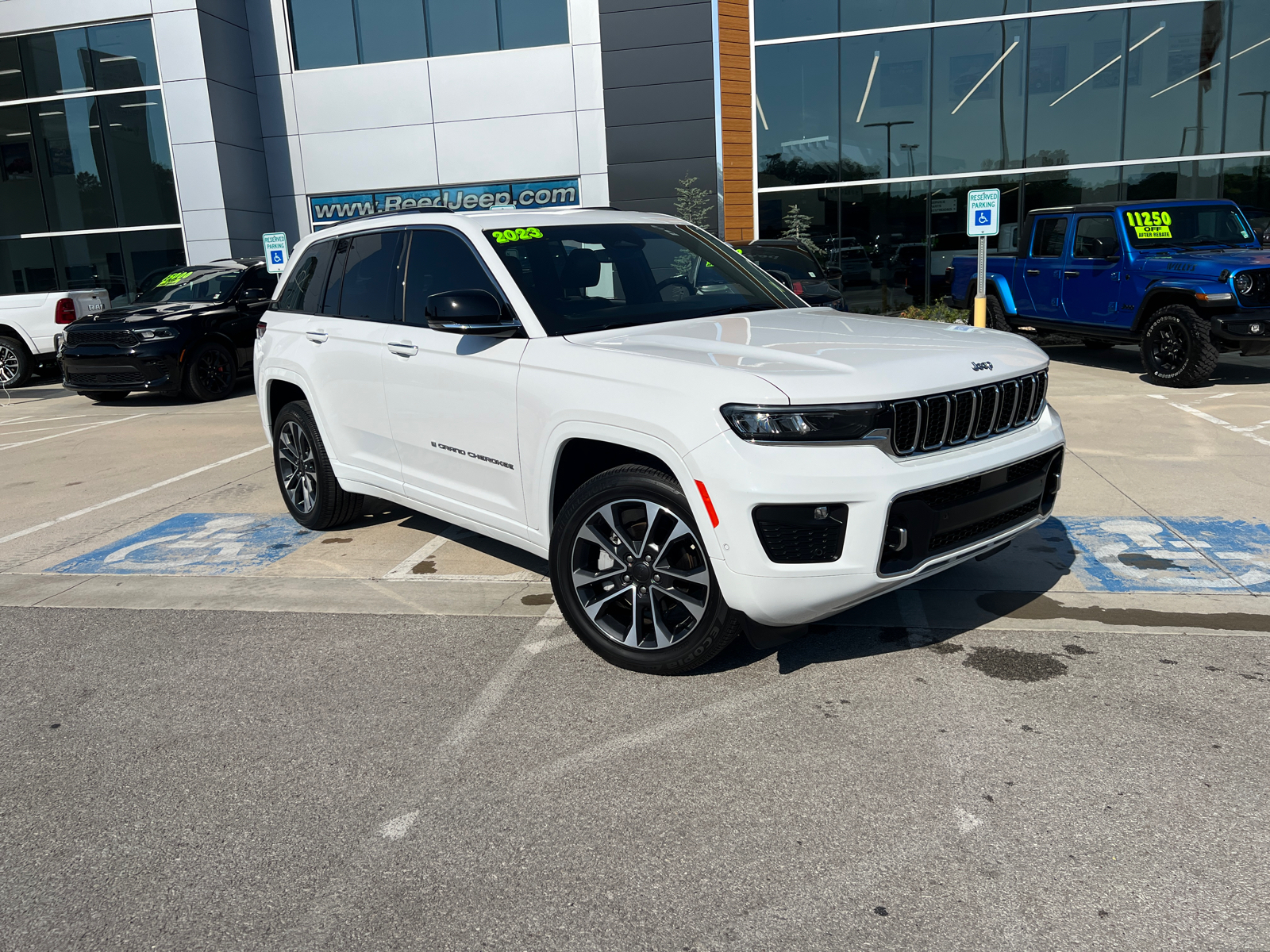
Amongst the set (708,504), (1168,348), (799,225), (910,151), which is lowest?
(1168,348)

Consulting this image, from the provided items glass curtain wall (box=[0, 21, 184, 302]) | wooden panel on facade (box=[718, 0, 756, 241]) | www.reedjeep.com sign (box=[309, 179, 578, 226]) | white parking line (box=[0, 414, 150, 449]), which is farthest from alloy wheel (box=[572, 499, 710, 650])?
glass curtain wall (box=[0, 21, 184, 302])

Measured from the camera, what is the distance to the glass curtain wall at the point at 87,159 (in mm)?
21359

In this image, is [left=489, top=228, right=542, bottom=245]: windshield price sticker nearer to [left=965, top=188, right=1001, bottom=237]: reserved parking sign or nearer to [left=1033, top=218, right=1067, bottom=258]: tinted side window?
[left=965, top=188, right=1001, bottom=237]: reserved parking sign

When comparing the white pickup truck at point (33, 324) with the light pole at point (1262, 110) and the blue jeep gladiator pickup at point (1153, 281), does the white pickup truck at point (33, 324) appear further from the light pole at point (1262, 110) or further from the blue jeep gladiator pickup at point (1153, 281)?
the light pole at point (1262, 110)

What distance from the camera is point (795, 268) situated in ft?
40.3

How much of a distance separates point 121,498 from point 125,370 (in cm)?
578

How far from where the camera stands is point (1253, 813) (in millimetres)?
2775

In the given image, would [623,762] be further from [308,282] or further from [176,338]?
[176,338]

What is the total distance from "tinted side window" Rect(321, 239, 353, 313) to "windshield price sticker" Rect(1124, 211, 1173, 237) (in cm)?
924

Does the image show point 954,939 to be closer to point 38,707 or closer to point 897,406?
point 897,406

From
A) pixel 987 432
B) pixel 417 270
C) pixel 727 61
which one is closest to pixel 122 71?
pixel 727 61

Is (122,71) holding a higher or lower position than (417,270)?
higher

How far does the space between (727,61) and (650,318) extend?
17.3 meters

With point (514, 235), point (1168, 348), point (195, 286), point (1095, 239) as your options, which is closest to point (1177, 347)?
point (1168, 348)
